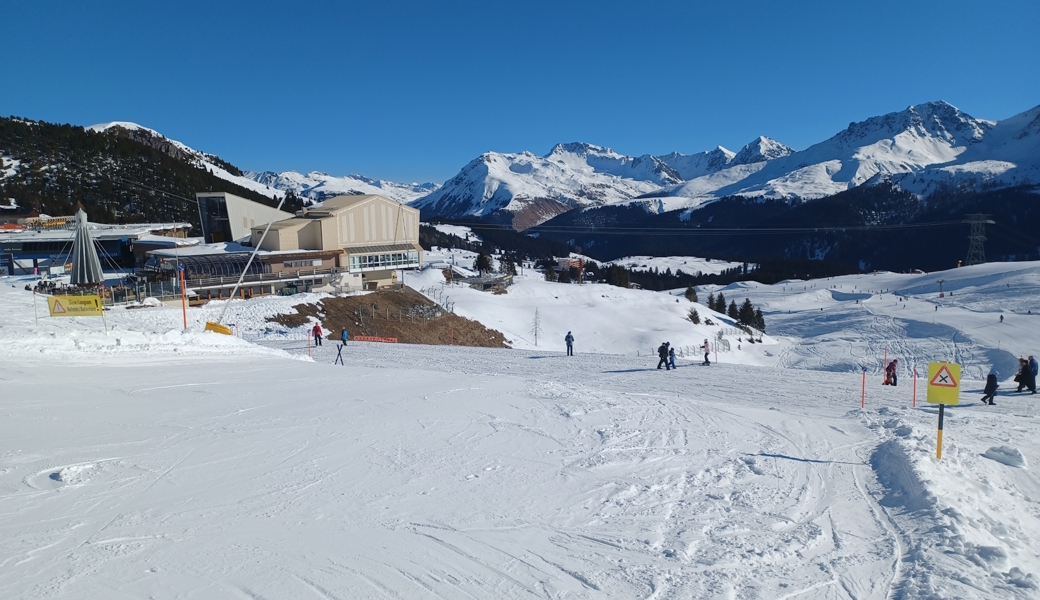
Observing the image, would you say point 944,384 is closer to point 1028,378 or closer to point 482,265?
point 1028,378

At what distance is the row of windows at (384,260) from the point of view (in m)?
52.2

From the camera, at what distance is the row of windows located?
2053 inches

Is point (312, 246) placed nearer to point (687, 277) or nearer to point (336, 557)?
point (336, 557)

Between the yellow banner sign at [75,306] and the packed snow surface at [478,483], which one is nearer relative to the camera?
the packed snow surface at [478,483]

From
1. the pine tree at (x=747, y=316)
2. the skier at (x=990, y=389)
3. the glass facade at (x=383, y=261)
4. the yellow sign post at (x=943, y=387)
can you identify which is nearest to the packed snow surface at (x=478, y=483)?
the skier at (x=990, y=389)

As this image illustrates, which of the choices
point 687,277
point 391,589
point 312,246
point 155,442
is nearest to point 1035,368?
point 391,589

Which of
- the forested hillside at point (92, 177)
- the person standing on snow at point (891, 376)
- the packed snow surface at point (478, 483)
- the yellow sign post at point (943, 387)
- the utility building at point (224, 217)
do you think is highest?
the forested hillside at point (92, 177)

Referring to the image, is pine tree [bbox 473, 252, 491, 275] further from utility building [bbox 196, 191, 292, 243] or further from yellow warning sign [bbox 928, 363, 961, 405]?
yellow warning sign [bbox 928, 363, 961, 405]

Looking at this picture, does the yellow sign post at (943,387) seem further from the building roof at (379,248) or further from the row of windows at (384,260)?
the building roof at (379,248)

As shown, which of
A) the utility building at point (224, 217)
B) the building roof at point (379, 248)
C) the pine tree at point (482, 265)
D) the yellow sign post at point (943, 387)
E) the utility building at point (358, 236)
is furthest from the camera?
the pine tree at point (482, 265)

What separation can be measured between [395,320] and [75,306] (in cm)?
2346

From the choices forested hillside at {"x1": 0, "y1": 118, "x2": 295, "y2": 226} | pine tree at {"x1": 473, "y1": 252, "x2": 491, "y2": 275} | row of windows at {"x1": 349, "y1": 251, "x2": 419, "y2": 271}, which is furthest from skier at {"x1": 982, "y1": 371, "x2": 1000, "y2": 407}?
forested hillside at {"x1": 0, "y1": 118, "x2": 295, "y2": 226}

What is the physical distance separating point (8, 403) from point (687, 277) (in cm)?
17691

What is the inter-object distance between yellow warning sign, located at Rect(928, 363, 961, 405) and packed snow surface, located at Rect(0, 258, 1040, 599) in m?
1.05
